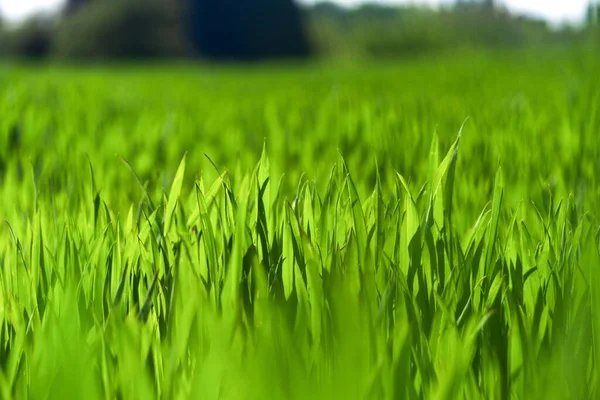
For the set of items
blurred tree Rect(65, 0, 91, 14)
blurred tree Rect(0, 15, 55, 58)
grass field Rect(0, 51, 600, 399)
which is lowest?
grass field Rect(0, 51, 600, 399)

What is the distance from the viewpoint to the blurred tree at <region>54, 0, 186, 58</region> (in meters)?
28.0

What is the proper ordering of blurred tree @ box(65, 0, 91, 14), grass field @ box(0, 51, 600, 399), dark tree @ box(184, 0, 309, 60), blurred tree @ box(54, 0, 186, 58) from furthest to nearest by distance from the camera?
1. blurred tree @ box(65, 0, 91, 14)
2. dark tree @ box(184, 0, 309, 60)
3. blurred tree @ box(54, 0, 186, 58)
4. grass field @ box(0, 51, 600, 399)

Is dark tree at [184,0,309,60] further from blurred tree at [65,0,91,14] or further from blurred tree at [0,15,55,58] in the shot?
blurred tree at [0,15,55,58]

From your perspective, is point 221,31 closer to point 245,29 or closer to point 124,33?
point 245,29

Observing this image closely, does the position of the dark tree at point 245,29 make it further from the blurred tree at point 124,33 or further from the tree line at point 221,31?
the blurred tree at point 124,33

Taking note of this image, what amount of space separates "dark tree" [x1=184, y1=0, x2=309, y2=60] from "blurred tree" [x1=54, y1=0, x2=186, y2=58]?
3.50 meters

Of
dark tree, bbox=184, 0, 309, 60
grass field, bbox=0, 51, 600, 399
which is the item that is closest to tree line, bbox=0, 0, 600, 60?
dark tree, bbox=184, 0, 309, 60

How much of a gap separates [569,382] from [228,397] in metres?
0.25

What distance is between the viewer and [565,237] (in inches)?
31.0

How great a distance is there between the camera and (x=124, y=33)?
28.1m

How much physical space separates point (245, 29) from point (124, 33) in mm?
6323

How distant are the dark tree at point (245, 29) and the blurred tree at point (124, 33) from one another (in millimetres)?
3496

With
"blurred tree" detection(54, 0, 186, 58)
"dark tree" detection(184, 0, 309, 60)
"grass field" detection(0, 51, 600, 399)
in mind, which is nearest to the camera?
"grass field" detection(0, 51, 600, 399)

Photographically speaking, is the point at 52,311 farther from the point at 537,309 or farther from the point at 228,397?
the point at 537,309
